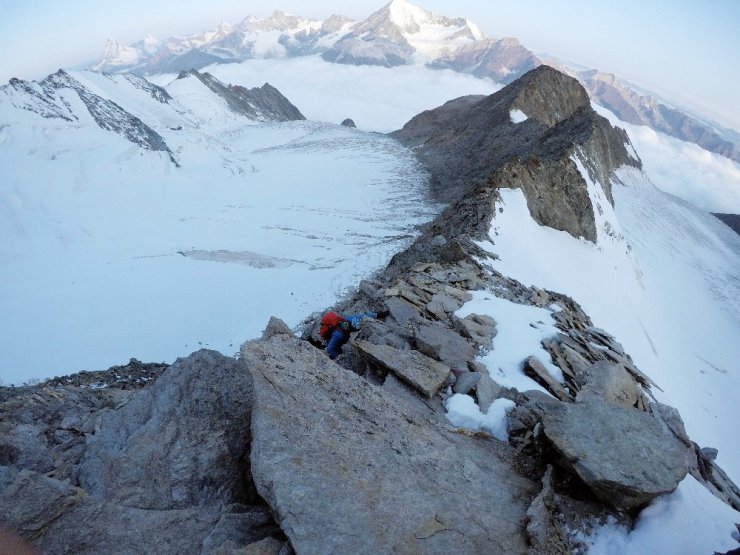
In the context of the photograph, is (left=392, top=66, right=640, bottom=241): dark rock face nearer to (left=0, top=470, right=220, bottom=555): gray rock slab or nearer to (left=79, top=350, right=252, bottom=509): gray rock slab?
(left=79, top=350, right=252, bottom=509): gray rock slab

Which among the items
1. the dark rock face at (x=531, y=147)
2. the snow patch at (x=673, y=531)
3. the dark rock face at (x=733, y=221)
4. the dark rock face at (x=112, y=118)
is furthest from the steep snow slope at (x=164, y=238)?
the dark rock face at (x=733, y=221)

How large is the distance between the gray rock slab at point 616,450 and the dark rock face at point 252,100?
75.4 meters

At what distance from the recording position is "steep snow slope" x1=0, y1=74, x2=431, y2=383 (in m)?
15.0

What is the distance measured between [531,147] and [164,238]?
2640cm

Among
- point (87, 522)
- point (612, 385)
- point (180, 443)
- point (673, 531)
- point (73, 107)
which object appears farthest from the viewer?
point (73, 107)

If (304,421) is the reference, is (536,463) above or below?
above

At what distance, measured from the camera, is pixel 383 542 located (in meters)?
3.21

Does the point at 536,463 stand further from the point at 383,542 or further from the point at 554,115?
the point at 554,115

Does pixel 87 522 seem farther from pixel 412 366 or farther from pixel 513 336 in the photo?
pixel 513 336

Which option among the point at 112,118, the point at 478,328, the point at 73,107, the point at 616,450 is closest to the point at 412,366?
the point at 478,328

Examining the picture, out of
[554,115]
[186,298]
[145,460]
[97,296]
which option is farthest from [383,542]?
[554,115]

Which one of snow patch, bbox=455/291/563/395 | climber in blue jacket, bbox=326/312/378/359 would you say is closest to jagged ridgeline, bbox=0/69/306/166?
climber in blue jacket, bbox=326/312/378/359

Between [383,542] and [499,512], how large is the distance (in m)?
1.19

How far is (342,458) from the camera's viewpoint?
3836 millimetres
